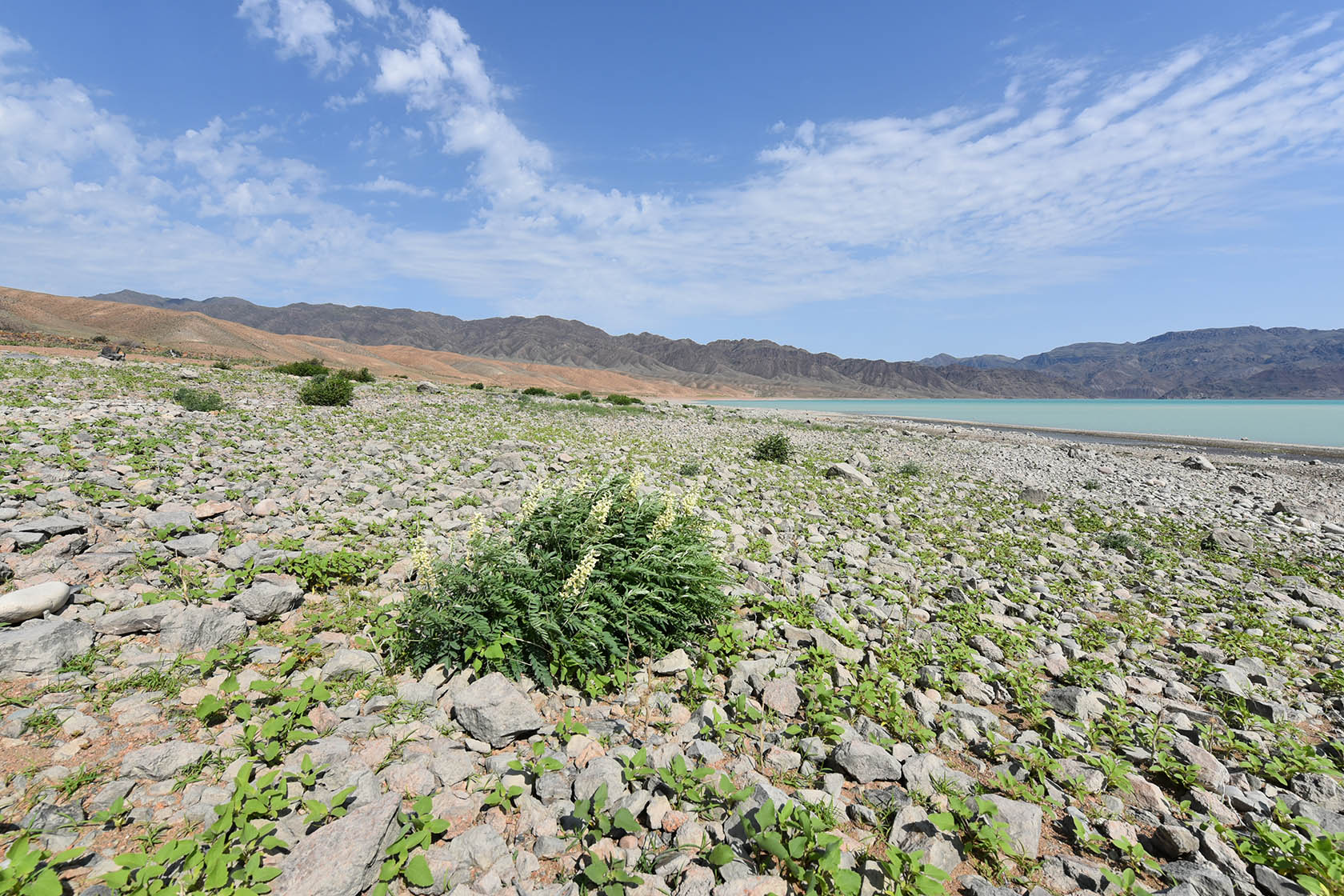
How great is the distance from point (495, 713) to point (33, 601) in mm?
3979

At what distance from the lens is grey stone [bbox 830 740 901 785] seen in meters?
3.60

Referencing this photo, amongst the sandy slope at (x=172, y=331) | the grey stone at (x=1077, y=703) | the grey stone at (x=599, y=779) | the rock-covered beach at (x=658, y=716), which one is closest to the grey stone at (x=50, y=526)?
the rock-covered beach at (x=658, y=716)

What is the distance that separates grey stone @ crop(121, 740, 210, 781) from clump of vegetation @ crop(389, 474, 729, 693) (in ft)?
4.30

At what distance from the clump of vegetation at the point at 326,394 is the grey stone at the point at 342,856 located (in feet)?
67.4

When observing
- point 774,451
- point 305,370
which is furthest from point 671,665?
point 305,370

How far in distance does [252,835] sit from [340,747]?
76cm

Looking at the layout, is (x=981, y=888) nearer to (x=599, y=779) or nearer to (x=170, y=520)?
(x=599, y=779)

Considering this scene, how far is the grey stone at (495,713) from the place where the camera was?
3668mm

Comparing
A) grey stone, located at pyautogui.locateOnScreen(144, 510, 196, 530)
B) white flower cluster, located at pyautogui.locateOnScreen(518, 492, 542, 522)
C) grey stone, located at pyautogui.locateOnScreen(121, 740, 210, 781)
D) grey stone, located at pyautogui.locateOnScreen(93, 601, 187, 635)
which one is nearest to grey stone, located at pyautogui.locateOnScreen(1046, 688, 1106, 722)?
white flower cluster, located at pyautogui.locateOnScreen(518, 492, 542, 522)

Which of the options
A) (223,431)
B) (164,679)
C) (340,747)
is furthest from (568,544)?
(223,431)

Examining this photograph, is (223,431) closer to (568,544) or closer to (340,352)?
(568,544)

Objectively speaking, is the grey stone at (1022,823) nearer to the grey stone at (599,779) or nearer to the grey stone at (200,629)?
the grey stone at (599,779)

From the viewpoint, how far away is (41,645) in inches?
152

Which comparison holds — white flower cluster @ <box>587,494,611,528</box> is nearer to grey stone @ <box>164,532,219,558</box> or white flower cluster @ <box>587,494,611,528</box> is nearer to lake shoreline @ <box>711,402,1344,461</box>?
grey stone @ <box>164,532,219,558</box>
